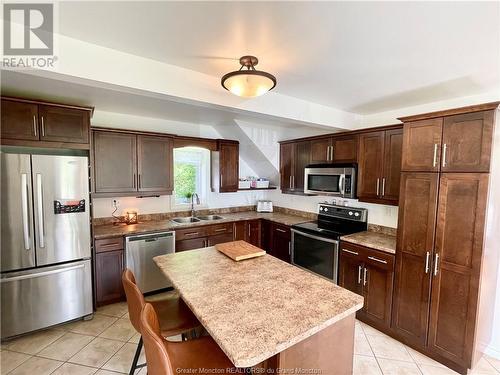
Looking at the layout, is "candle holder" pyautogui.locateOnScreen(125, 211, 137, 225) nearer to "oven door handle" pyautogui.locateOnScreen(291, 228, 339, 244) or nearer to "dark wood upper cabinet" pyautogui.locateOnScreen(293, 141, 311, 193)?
"oven door handle" pyautogui.locateOnScreen(291, 228, 339, 244)

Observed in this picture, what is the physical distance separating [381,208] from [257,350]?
2.75 metres

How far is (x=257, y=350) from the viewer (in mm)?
1014

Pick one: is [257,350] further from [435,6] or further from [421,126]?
[421,126]

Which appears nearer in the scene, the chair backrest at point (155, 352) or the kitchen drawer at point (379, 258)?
the chair backrest at point (155, 352)

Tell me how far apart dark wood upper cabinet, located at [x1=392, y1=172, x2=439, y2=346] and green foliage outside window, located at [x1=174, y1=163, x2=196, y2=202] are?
10.1ft

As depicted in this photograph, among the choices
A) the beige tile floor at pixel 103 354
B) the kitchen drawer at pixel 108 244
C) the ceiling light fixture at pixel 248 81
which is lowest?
the beige tile floor at pixel 103 354

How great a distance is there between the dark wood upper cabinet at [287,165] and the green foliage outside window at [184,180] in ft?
5.02

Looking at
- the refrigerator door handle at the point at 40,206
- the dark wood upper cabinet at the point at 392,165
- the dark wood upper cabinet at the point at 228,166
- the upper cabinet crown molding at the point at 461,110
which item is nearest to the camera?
the upper cabinet crown molding at the point at 461,110

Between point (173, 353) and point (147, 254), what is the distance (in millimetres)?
1972

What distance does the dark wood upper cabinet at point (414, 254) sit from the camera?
2197mm

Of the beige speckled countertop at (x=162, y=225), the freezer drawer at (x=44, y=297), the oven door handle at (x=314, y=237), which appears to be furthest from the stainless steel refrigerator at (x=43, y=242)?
the oven door handle at (x=314, y=237)

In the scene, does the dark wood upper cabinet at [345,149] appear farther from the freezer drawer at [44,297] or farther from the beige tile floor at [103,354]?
the freezer drawer at [44,297]

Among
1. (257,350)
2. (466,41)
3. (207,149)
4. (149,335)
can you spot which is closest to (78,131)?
(207,149)

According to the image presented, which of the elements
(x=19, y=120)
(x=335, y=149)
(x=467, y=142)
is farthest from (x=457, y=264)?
(x=19, y=120)
